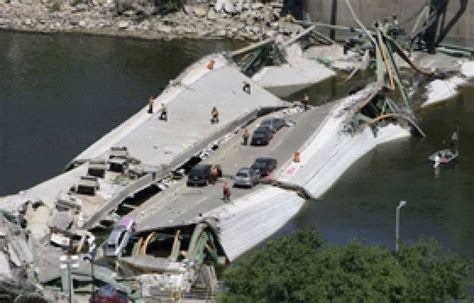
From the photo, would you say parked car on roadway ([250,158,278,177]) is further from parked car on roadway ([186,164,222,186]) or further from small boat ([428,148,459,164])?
small boat ([428,148,459,164])

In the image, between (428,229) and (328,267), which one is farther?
(428,229)

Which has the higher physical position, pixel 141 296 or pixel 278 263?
pixel 278 263

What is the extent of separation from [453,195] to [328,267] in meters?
37.3

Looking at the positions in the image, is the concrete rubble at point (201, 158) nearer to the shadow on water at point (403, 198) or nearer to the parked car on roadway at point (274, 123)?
the shadow on water at point (403, 198)

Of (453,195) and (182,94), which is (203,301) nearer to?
(453,195)

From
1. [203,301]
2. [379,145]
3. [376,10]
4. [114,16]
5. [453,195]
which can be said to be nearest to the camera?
[203,301]

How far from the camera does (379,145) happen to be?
102938mm

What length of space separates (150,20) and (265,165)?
5970cm

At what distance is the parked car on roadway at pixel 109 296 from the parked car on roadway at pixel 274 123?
118 ft

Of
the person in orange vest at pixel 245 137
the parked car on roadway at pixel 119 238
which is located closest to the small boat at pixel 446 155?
the person in orange vest at pixel 245 137

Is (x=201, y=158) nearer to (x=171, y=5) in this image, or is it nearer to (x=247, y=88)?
(x=247, y=88)

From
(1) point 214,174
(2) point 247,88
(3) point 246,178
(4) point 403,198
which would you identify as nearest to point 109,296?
(3) point 246,178

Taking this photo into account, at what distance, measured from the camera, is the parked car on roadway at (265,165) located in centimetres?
9043

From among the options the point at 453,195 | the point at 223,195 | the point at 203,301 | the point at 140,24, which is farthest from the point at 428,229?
the point at 140,24
